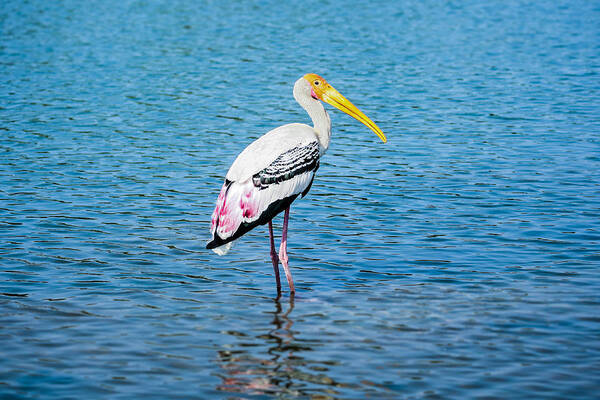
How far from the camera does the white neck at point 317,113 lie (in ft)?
34.0

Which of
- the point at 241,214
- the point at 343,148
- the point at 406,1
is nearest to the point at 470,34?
the point at 406,1

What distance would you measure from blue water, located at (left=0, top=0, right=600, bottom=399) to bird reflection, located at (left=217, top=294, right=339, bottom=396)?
0.03 meters

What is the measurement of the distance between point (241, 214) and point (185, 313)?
4.17 ft

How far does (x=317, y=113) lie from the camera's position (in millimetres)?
10516

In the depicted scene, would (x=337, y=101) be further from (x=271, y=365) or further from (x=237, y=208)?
(x=271, y=365)

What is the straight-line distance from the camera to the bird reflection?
25.1 ft

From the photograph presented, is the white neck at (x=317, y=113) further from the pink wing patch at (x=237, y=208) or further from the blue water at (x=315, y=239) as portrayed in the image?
the blue water at (x=315, y=239)

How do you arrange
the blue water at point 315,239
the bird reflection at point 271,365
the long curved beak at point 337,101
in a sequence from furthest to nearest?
the long curved beak at point 337,101
the blue water at point 315,239
the bird reflection at point 271,365

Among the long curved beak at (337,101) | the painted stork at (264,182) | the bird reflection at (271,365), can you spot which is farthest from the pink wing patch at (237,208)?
the long curved beak at (337,101)

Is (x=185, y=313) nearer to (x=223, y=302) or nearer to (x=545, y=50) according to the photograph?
(x=223, y=302)

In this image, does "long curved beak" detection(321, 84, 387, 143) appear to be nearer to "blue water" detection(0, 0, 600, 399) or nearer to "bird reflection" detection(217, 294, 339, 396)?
"blue water" detection(0, 0, 600, 399)

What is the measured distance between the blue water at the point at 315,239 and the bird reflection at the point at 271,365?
3 centimetres

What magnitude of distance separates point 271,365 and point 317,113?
3555mm

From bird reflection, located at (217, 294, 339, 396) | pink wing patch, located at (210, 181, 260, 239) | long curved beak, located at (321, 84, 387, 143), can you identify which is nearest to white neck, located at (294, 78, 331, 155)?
long curved beak, located at (321, 84, 387, 143)
